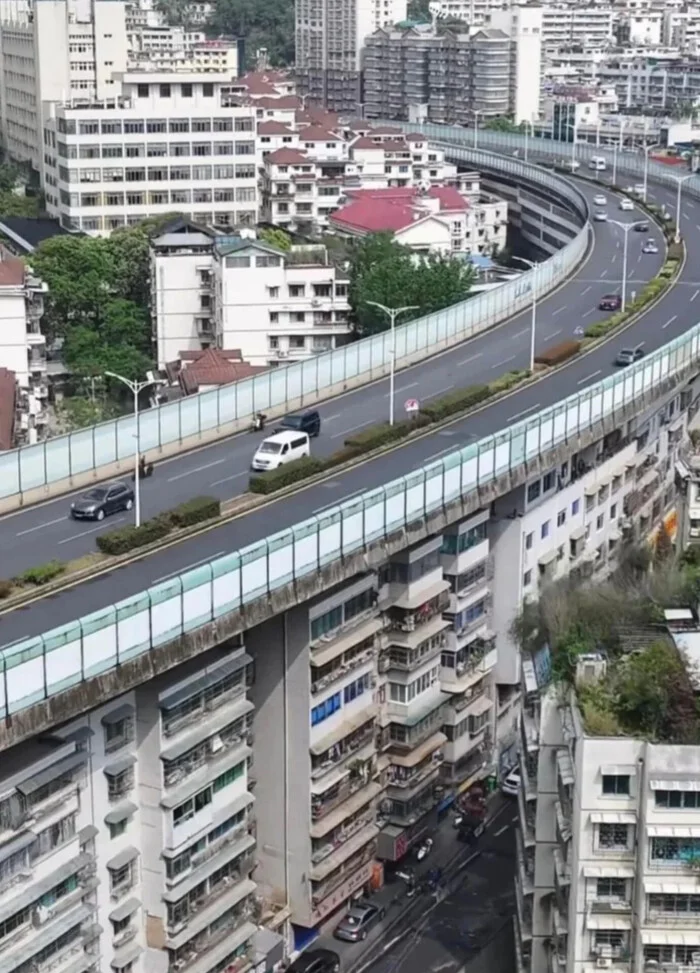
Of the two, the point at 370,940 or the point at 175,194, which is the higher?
the point at 175,194

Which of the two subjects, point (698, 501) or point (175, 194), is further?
point (175, 194)

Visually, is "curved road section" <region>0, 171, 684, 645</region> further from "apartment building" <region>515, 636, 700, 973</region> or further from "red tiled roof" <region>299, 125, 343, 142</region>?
"red tiled roof" <region>299, 125, 343, 142</region>

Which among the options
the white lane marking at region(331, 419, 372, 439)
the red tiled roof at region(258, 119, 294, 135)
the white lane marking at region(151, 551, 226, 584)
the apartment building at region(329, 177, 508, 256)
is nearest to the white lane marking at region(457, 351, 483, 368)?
the white lane marking at region(331, 419, 372, 439)

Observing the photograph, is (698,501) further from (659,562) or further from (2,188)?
(2,188)

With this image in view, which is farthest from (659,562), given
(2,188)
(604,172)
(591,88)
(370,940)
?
(591,88)

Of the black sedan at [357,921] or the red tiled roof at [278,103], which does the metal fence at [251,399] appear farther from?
the red tiled roof at [278,103]

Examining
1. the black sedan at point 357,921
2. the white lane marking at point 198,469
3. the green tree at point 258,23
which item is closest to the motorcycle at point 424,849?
the black sedan at point 357,921
